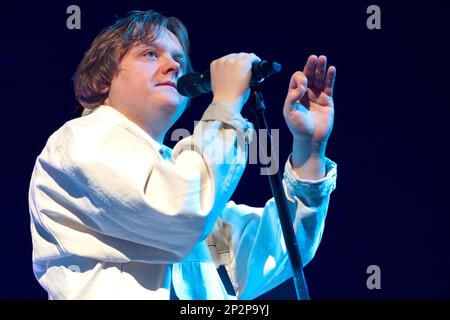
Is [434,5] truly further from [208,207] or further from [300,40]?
[208,207]

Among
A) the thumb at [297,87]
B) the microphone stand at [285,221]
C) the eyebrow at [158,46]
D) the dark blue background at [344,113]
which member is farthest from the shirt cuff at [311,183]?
the dark blue background at [344,113]

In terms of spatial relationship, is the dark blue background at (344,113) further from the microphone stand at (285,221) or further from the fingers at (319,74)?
the microphone stand at (285,221)

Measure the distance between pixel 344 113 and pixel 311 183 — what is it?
0.99 m

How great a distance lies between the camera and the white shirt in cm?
128

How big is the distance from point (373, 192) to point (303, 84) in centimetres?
106

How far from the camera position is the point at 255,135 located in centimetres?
Answer: 139

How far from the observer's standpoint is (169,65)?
1.63 m

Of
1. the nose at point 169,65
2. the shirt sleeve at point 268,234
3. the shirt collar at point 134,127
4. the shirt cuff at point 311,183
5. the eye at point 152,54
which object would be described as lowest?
the shirt sleeve at point 268,234

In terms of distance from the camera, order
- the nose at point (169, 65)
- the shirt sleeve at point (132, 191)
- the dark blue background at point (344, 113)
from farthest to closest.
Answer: the dark blue background at point (344, 113)
the nose at point (169, 65)
the shirt sleeve at point (132, 191)

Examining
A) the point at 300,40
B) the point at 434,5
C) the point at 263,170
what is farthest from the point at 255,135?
the point at 434,5

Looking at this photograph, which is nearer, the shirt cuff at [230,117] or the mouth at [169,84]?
the shirt cuff at [230,117]

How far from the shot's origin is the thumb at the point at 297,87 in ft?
4.91

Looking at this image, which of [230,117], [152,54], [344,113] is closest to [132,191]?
[230,117]

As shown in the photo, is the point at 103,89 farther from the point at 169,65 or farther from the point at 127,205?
the point at 127,205
